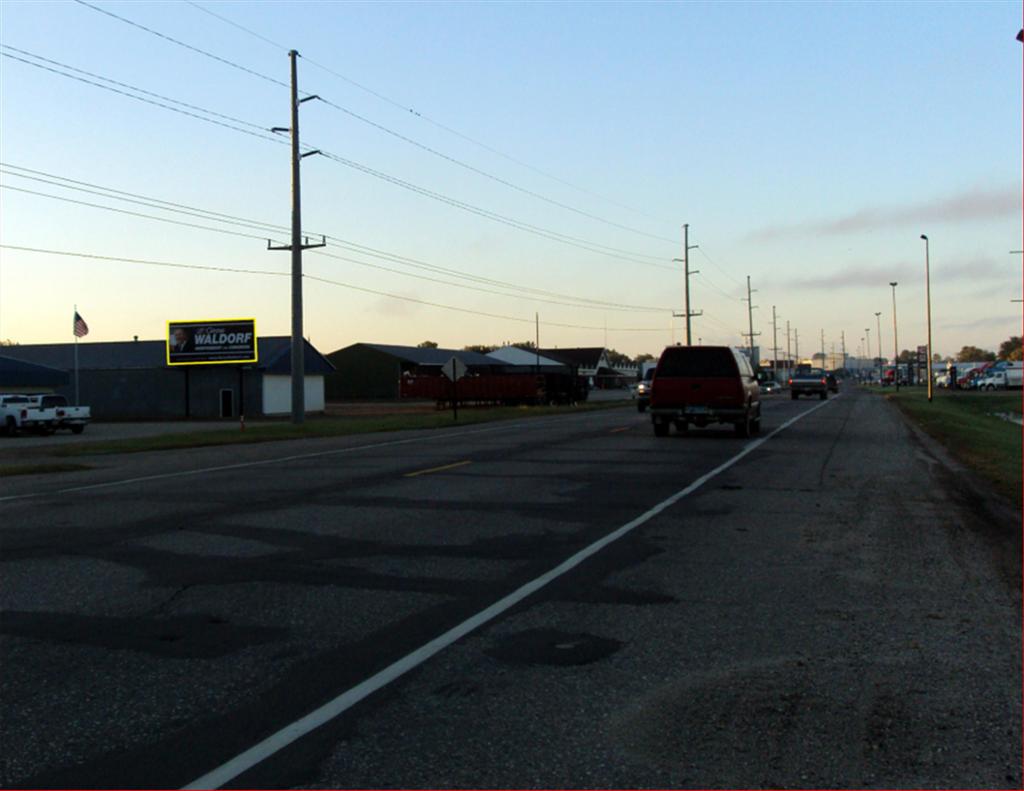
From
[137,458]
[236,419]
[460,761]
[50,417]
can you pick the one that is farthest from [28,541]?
[236,419]

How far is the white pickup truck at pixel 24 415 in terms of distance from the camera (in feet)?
130

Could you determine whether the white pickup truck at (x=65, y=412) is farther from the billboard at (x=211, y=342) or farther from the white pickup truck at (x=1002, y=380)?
the white pickup truck at (x=1002, y=380)

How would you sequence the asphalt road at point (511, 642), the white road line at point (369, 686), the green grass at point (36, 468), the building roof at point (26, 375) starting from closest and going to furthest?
the white road line at point (369, 686) < the asphalt road at point (511, 642) < the green grass at point (36, 468) < the building roof at point (26, 375)

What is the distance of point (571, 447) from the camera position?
2236 cm

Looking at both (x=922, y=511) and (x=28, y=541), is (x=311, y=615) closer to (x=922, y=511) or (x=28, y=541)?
(x=28, y=541)

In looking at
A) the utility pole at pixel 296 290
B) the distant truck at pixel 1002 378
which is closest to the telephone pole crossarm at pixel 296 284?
the utility pole at pixel 296 290

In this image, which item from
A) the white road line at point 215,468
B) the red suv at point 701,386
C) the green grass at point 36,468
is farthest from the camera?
the red suv at point 701,386

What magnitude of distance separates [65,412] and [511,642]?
39.5 m

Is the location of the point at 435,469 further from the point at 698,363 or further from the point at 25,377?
the point at 25,377

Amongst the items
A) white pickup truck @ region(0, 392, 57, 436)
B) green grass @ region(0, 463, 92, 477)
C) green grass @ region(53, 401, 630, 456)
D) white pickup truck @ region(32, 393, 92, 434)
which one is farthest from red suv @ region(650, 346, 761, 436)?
white pickup truck @ region(32, 393, 92, 434)

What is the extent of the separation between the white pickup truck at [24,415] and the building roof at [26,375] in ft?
26.4

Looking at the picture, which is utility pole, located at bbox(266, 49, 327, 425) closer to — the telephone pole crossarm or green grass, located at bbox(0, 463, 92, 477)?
the telephone pole crossarm

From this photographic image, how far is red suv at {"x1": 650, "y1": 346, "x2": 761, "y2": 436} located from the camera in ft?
79.2

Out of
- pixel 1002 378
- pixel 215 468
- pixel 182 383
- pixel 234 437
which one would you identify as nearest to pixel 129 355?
pixel 182 383
